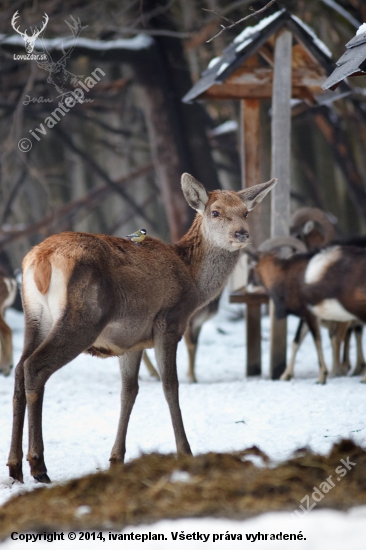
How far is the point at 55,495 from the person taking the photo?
4.24 metres

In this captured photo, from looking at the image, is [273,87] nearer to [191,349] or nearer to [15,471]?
[191,349]

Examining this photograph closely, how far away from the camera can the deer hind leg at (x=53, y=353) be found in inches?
187

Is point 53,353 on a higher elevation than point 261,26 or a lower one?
lower

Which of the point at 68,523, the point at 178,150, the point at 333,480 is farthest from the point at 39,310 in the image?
the point at 178,150

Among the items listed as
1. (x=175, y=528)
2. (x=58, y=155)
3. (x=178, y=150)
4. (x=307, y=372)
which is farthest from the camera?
(x=58, y=155)

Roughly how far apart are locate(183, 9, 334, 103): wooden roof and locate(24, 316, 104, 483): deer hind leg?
4.92m

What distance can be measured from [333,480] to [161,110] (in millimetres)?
10773

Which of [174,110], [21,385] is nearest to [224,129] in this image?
[174,110]

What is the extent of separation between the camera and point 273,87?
944cm

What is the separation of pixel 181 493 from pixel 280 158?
6147 millimetres

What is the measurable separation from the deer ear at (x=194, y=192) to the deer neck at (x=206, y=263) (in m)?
0.21

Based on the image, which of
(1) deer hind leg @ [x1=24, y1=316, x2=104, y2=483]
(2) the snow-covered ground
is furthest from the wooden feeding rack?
(1) deer hind leg @ [x1=24, y1=316, x2=104, y2=483]

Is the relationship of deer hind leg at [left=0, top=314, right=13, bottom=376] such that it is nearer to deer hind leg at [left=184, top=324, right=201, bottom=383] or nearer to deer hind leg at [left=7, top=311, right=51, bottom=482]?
deer hind leg at [left=184, top=324, right=201, bottom=383]

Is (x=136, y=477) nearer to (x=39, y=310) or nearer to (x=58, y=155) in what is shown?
(x=39, y=310)
